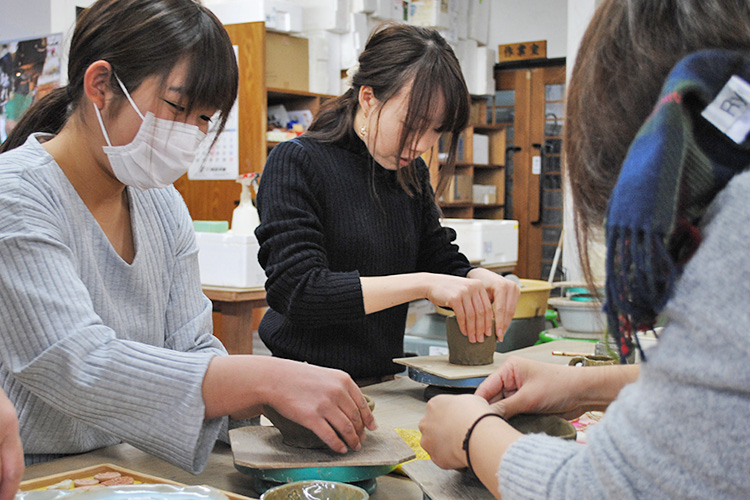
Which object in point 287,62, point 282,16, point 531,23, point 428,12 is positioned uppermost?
point 531,23

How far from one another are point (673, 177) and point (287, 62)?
16.6 ft

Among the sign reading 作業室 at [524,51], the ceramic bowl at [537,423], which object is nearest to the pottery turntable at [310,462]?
the ceramic bowl at [537,423]

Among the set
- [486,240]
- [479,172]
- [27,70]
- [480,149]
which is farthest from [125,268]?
[479,172]

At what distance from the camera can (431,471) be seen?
0.89 meters

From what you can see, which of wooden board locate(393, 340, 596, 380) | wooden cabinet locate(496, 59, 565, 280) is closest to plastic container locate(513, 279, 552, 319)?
wooden board locate(393, 340, 596, 380)

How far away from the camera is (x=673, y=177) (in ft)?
1.86

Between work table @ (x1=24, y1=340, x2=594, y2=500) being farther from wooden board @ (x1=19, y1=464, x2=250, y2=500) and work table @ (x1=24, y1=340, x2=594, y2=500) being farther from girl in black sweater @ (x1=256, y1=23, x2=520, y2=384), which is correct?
girl in black sweater @ (x1=256, y1=23, x2=520, y2=384)

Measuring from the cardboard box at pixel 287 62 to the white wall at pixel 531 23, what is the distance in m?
3.43

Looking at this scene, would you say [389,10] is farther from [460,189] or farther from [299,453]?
[299,453]

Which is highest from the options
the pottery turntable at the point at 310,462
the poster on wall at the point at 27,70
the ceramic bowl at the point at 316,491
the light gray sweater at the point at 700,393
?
the poster on wall at the point at 27,70

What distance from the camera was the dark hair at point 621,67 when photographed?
0.64m

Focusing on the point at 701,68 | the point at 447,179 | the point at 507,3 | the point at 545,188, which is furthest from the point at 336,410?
the point at 507,3

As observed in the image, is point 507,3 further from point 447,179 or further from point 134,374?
point 134,374

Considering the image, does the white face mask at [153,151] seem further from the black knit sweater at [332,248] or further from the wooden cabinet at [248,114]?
the wooden cabinet at [248,114]
